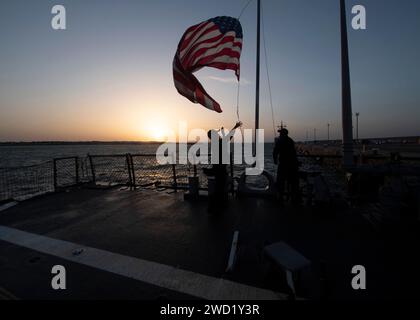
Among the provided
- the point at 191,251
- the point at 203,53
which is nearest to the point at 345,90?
the point at 203,53

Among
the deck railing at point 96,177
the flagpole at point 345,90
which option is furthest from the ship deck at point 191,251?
the deck railing at point 96,177

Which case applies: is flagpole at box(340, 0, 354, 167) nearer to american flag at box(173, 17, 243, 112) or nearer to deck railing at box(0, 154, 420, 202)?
deck railing at box(0, 154, 420, 202)

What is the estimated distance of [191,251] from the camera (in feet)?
12.9

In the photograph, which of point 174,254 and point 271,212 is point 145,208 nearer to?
point 174,254

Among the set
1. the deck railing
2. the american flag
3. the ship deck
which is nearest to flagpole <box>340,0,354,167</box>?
the deck railing

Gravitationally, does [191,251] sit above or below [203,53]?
below

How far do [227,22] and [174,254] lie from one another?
292 inches

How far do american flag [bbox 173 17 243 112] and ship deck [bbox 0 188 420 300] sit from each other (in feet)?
13.2

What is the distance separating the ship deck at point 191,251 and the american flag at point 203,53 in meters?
4.02

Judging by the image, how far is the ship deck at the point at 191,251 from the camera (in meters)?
2.90

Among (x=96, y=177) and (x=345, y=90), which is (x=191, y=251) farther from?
(x=96, y=177)

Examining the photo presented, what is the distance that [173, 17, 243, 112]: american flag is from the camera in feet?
24.2

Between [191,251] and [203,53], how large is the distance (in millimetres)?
6219

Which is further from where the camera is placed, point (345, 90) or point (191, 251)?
point (345, 90)
